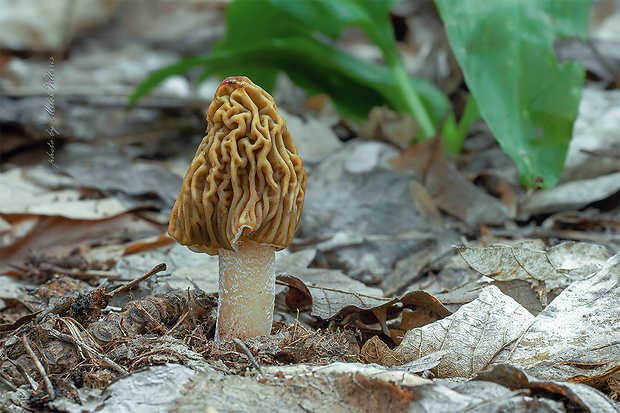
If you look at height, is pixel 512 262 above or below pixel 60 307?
above

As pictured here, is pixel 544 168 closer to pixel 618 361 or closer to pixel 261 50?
pixel 618 361

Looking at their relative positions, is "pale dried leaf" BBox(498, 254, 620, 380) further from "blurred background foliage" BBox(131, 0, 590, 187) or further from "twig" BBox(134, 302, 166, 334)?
"twig" BBox(134, 302, 166, 334)

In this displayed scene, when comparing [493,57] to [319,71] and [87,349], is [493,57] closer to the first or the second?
[319,71]

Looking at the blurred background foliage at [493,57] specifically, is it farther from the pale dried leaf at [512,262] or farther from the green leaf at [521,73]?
the pale dried leaf at [512,262]

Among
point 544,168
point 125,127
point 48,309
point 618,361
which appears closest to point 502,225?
point 544,168

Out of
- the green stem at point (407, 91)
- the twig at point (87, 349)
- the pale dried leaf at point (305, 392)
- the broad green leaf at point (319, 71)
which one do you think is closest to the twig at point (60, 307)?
the twig at point (87, 349)

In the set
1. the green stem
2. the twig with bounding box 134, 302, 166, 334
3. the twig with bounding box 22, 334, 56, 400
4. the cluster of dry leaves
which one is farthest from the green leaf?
the twig with bounding box 22, 334, 56, 400

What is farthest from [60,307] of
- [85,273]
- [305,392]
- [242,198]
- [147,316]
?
[305,392]
